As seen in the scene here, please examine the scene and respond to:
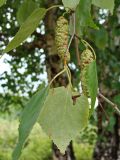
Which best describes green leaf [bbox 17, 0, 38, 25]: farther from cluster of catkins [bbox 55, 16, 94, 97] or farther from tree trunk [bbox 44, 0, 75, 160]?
tree trunk [bbox 44, 0, 75, 160]

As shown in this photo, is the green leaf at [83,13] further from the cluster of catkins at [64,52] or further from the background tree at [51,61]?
the background tree at [51,61]

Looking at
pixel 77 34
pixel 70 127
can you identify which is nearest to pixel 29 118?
pixel 70 127

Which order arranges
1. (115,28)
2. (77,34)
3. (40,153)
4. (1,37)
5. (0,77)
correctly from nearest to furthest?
(77,34), (115,28), (1,37), (0,77), (40,153)

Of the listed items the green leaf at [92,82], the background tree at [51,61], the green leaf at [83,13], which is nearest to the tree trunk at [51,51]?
the background tree at [51,61]

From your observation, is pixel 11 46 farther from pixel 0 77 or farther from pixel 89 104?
pixel 0 77

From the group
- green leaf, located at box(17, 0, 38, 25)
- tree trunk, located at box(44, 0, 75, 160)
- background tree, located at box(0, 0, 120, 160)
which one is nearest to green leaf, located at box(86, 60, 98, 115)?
green leaf, located at box(17, 0, 38, 25)
